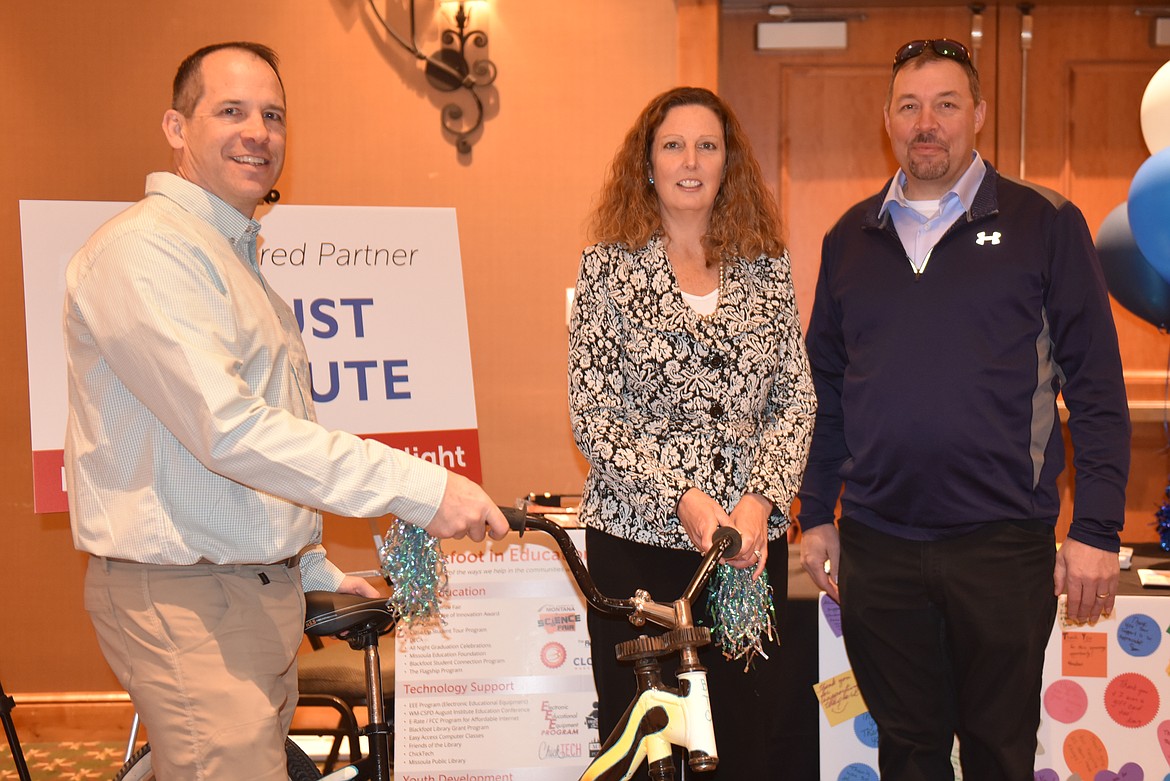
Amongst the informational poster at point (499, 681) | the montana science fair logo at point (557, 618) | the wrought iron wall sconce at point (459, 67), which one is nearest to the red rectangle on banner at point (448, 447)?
the informational poster at point (499, 681)

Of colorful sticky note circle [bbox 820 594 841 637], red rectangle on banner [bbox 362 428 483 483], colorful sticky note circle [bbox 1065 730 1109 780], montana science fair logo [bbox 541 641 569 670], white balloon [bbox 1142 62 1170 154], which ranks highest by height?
white balloon [bbox 1142 62 1170 154]

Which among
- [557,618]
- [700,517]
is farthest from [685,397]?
[557,618]

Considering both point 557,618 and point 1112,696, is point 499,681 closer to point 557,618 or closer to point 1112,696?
point 557,618

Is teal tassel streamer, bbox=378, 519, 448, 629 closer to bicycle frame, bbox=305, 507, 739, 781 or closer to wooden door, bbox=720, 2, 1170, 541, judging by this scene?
bicycle frame, bbox=305, 507, 739, 781

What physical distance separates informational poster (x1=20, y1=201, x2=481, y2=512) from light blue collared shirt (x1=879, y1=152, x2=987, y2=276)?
51.5 inches

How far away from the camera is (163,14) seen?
3898mm

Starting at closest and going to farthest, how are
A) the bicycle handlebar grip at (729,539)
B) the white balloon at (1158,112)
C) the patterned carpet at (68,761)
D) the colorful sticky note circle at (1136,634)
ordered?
the bicycle handlebar grip at (729,539) → the colorful sticky note circle at (1136,634) → the white balloon at (1158,112) → the patterned carpet at (68,761)

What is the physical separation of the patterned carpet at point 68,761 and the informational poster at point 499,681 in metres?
1.38

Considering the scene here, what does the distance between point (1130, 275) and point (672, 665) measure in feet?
5.91

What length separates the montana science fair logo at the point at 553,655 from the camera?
270cm

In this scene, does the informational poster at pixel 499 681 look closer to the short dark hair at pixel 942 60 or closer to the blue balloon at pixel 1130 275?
the short dark hair at pixel 942 60

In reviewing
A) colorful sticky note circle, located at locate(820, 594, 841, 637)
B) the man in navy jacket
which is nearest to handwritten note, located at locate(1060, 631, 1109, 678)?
the man in navy jacket

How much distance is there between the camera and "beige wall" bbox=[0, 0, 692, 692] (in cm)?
389

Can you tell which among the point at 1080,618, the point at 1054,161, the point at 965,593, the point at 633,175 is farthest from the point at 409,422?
the point at 1054,161
